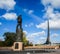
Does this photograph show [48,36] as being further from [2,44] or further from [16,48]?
[16,48]

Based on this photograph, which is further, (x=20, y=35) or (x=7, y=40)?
(x=7, y=40)

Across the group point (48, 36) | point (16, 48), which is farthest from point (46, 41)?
point (16, 48)

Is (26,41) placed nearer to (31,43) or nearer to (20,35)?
(31,43)

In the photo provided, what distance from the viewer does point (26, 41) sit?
252 feet

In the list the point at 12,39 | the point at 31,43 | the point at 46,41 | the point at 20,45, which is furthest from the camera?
the point at 31,43

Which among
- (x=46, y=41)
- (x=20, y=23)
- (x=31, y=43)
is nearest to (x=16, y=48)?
(x=20, y=23)

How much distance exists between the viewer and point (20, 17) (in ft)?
123

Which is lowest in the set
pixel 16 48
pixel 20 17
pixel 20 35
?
pixel 16 48

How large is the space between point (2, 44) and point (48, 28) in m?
16.8

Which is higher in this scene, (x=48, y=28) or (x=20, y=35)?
(x=48, y=28)

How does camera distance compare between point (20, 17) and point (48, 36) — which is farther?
point (48, 36)

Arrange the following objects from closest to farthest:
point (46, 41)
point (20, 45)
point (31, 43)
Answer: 1. point (20, 45)
2. point (46, 41)
3. point (31, 43)

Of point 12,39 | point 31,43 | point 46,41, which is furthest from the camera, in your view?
point 31,43

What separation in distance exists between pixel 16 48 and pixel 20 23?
4824mm
